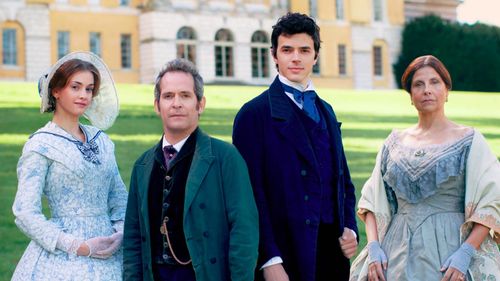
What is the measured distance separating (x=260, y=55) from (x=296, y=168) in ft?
129

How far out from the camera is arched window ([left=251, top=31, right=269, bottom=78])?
4341 centimetres

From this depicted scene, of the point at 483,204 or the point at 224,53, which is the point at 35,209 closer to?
the point at 483,204

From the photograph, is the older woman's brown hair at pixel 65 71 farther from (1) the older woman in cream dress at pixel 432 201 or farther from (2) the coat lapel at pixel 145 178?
(1) the older woman in cream dress at pixel 432 201

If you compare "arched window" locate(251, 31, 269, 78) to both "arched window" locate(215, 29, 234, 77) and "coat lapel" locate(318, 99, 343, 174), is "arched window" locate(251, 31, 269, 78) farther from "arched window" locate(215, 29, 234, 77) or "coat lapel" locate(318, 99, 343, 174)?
"coat lapel" locate(318, 99, 343, 174)

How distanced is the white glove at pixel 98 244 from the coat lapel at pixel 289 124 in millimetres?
926

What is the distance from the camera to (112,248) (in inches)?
172

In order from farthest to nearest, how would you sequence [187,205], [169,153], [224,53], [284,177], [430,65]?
[224,53], [430,65], [284,177], [169,153], [187,205]

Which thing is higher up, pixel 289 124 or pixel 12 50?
pixel 12 50

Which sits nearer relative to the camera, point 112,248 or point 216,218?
point 216,218

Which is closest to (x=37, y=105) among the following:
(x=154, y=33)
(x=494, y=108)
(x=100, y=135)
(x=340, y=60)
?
(x=494, y=108)

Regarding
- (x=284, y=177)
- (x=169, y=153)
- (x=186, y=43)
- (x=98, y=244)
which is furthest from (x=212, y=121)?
(x=186, y=43)

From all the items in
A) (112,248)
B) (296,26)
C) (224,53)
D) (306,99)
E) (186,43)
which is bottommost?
(112,248)

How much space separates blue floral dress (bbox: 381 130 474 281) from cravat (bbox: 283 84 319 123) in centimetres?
63

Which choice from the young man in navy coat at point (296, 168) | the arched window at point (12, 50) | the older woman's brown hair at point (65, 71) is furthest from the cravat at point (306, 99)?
the arched window at point (12, 50)
